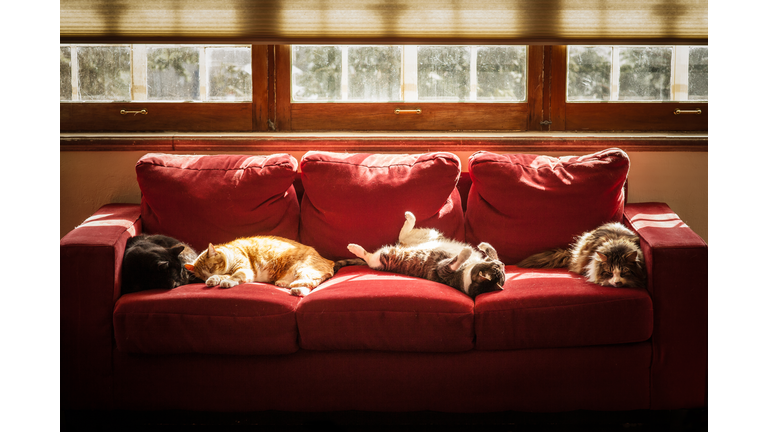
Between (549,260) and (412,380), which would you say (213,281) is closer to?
(412,380)

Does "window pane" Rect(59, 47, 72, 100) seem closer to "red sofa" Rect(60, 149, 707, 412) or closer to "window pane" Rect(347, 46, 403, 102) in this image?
"red sofa" Rect(60, 149, 707, 412)

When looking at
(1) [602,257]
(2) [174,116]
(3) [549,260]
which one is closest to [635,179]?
(3) [549,260]

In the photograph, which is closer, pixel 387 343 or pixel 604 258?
pixel 387 343

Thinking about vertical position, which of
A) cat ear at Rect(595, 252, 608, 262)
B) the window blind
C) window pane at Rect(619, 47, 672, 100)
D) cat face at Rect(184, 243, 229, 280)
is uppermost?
the window blind

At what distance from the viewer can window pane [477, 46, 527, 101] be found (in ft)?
9.91

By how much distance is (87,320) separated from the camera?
73.8 inches

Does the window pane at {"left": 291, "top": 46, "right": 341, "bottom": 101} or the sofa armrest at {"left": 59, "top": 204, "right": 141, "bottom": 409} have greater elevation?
Result: the window pane at {"left": 291, "top": 46, "right": 341, "bottom": 101}

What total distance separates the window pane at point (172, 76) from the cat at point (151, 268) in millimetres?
1308

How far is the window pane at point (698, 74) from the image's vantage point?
119 inches

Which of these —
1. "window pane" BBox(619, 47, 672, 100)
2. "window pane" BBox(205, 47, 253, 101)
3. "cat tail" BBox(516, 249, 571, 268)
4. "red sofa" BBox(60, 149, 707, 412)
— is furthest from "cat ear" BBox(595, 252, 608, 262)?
"window pane" BBox(205, 47, 253, 101)

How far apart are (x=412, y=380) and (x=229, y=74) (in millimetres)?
2131

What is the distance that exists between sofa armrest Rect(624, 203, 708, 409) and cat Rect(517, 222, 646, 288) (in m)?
0.06

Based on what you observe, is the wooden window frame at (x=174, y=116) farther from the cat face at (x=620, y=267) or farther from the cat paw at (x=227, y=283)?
the cat face at (x=620, y=267)

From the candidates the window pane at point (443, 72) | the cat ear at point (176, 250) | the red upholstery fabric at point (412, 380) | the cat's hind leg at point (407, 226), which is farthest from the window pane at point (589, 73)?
the cat ear at point (176, 250)
